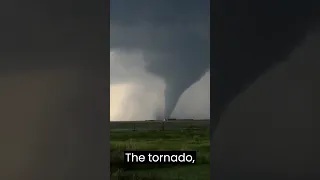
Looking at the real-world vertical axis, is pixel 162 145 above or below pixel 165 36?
below

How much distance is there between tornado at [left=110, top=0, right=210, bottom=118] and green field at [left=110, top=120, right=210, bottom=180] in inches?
4.7

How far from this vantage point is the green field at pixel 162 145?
9.14 feet

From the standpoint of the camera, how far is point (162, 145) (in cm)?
281

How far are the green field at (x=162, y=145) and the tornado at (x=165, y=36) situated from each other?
119 mm

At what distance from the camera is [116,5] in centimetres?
284

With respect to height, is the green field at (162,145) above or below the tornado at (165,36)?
below

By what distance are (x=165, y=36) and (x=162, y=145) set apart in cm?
68
